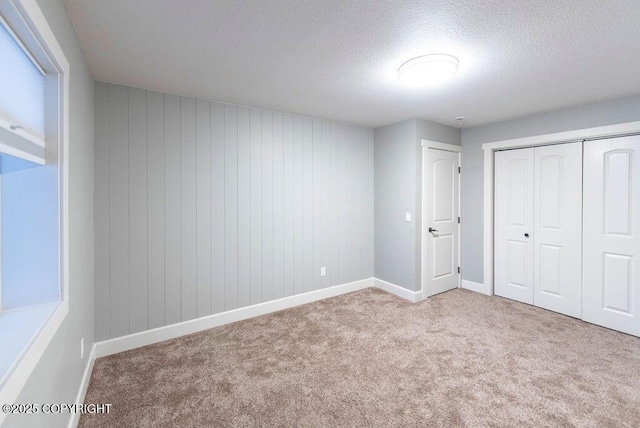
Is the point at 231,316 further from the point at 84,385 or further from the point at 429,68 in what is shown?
the point at 429,68

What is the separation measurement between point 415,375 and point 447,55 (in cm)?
235

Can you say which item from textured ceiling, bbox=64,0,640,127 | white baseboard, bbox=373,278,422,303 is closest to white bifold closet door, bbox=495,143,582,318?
textured ceiling, bbox=64,0,640,127

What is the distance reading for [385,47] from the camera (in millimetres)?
1984

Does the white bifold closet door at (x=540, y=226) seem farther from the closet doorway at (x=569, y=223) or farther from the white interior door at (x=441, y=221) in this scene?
the white interior door at (x=441, y=221)

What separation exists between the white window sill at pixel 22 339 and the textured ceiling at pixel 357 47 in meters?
1.57

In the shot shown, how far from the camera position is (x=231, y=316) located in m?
3.18

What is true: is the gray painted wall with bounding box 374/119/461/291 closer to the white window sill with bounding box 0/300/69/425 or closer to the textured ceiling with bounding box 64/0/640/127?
the textured ceiling with bounding box 64/0/640/127

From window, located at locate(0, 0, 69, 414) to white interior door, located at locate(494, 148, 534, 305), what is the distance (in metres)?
4.51

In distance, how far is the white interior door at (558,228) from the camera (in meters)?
3.32

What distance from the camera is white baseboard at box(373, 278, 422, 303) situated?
3838 mm

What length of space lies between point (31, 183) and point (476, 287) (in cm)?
472

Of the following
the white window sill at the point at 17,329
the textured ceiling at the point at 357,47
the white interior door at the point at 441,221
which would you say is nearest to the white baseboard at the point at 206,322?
the white interior door at the point at 441,221

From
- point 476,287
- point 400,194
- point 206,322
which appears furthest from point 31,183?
point 476,287

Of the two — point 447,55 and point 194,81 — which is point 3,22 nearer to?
point 194,81
